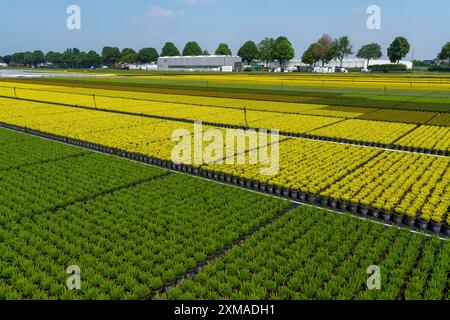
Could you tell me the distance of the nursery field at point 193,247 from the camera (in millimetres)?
8594

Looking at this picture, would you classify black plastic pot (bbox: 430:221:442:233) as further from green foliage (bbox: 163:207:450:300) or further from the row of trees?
the row of trees

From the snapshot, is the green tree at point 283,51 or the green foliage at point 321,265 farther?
the green tree at point 283,51

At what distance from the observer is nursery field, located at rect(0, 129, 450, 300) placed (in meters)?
8.59

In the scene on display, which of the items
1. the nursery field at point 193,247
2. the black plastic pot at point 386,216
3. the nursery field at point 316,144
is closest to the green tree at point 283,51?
the nursery field at point 316,144

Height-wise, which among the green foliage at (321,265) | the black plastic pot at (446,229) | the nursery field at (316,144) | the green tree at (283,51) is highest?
the green tree at (283,51)

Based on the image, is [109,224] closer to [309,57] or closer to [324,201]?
[324,201]

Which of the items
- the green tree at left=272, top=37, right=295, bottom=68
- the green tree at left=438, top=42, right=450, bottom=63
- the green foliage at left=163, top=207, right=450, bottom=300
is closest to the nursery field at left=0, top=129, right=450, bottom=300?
the green foliage at left=163, top=207, right=450, bottom=300

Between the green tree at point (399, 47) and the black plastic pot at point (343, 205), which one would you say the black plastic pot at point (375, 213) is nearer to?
the black plastic pot at point (343, 205)

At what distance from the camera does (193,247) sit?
10383 mm

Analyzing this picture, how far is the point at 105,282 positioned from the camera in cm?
869

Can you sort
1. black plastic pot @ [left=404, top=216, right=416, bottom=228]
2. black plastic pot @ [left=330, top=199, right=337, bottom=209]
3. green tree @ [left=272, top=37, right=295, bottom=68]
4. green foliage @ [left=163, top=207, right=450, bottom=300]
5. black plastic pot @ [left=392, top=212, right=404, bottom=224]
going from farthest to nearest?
green tree @ [left=272, top=37, right=295, bottom=68], black plastic pot @ [left=330, top=199, right=337, bottom=209], black plastic pot @ [left=392, top=212, right=404, bottom=224], black plastic pot @ [left=404, top=216, right=416, bottom=228], green foliage @ [left=163, top=207, right=450, bottom=300]

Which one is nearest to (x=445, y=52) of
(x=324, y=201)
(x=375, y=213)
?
(x=324, y=201)
